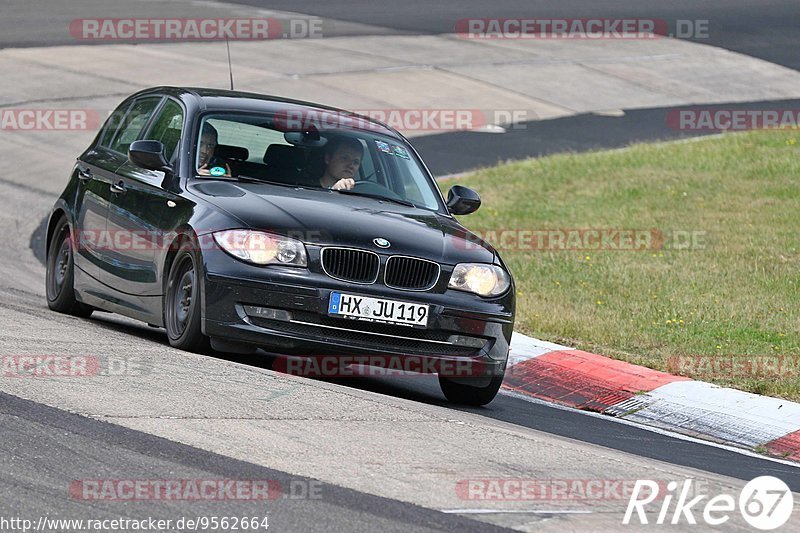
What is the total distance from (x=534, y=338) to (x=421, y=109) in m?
12.3

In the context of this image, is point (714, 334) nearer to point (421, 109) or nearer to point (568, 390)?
point (568, 390)

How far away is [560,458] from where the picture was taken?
22.1 ft

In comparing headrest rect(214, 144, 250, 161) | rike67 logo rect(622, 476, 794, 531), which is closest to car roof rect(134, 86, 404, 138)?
headrest rect(214, 144, 250, 161)

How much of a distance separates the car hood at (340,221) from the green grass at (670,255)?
8.03ft

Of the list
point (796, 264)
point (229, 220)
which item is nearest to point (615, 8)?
point (796, 264)

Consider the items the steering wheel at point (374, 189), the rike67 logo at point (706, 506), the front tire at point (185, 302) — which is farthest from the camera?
the steering wheel at point (374, 189)

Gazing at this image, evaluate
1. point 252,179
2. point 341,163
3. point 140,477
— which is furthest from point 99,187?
point 140,477

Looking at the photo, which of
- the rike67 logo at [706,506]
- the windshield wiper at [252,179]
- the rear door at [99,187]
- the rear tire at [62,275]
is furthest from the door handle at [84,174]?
the rike67 logo at [706,506]

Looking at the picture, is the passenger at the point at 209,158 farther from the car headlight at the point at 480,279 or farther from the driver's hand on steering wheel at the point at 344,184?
the car headlight at the point at 480,279

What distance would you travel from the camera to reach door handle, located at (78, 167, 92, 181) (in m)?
10.3

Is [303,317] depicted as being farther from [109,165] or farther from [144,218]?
[109,165]

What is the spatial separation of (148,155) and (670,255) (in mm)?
6973

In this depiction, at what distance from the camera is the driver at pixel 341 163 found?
9.28 m

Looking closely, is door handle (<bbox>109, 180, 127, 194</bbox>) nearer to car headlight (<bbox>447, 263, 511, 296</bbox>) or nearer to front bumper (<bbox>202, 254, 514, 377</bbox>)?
front bumper (<bbox>202, 254, 514, 377</bbox>)
